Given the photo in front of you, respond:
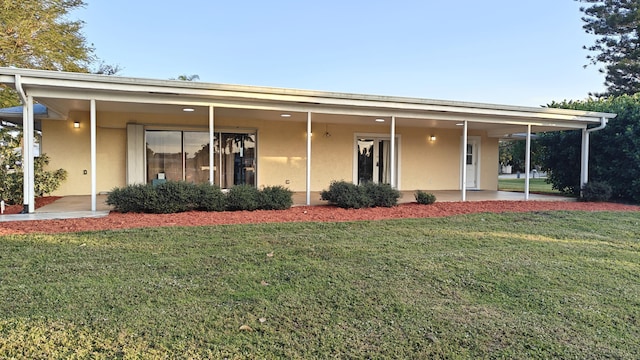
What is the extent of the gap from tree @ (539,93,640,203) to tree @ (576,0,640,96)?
39.8 ft

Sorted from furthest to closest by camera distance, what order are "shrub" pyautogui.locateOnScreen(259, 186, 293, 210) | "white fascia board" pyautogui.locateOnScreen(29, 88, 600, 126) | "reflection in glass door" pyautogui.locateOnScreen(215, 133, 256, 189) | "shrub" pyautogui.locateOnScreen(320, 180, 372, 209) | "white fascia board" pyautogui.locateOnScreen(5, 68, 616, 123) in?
"reflection in glass door" pyautogui.locateOnScreen(215, 133, 256, 189) → "shrub" pyautogui.locateOnScreen(320, 180, 372, 209) → "shrub" pyautogui.locateOnScreen(259, 186, 293, 210) → "white fascia board" pyautogui.locateOnScreen(29, 88, 600, 126) → "white fascia board" pyautogui.locateOnScreen(5, 68, 616, 123)

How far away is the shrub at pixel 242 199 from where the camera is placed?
8.01 metres

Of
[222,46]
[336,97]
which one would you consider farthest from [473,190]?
[222,46]

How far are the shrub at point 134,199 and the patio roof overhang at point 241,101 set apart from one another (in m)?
1.89

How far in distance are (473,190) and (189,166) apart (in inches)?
402

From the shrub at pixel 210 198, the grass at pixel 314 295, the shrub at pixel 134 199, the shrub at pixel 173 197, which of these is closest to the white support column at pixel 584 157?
the grass at pixel 314 295

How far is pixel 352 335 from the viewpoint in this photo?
287 cm

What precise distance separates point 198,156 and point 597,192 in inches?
455

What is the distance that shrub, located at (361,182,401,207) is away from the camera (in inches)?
348

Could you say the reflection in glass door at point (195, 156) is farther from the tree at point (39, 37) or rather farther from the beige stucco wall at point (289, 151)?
the tree at point (39, 37)

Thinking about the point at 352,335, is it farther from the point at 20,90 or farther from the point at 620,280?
the point at 20,90

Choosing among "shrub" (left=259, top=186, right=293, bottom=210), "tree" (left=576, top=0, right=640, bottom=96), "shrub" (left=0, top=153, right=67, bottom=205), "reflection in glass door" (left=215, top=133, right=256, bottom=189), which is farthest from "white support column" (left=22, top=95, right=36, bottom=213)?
"tree" (left=576, top=0, right=640, bottom=96)

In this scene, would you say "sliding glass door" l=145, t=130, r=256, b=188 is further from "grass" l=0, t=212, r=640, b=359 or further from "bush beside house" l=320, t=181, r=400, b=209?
"grass" l=0, t=212, r=640, b=359

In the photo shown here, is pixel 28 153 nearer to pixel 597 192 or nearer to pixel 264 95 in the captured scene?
pixel 264 95
